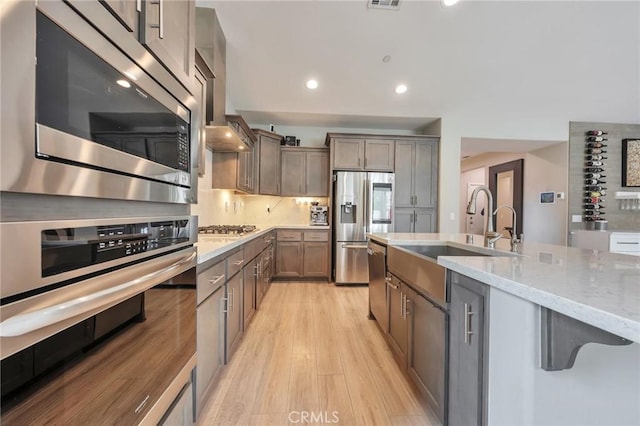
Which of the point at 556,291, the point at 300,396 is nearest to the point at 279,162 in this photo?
the point at 300,396

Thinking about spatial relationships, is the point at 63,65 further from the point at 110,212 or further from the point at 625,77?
the point at 625,77

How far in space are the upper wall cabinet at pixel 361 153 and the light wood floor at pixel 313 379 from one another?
2393 millimetres

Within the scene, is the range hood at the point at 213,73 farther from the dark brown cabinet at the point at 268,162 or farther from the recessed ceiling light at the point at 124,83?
the recessed ceiling light at the point at 124,83

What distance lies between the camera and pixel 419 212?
435 cm

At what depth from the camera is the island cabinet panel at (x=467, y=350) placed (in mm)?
958

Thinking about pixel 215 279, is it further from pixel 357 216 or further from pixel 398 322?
pixel 357 216

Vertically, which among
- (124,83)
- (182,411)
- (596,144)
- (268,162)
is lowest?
(182,411)

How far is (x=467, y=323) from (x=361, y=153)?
351 centimetres

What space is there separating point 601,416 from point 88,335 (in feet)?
4.99

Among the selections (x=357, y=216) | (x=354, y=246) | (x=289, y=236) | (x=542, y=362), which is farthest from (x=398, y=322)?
(x=289, y=236)

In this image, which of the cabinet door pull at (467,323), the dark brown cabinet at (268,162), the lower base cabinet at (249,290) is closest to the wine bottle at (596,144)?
the dark brown cabinet at (268,162)

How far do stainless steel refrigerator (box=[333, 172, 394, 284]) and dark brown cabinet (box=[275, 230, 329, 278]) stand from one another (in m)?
0.25

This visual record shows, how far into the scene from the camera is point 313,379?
1.75 m

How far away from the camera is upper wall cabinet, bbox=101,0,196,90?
73cm
